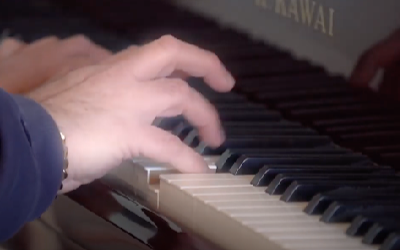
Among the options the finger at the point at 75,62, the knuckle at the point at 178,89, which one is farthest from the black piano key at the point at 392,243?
the finger at the point at 75,62

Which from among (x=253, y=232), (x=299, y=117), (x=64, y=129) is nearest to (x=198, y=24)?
(x=299, y=117)

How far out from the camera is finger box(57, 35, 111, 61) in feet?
4.00

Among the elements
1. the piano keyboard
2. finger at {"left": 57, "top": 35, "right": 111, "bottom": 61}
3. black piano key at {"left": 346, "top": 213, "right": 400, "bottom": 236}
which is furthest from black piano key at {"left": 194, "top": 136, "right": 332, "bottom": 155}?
finger at {"left": 57, "top": 35, "right": 111, "bottom": 61}

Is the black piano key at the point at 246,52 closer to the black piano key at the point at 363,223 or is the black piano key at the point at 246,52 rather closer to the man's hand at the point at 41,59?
the man's hand at the point at 41,59

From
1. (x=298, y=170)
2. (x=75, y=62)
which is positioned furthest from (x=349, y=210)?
(x=75, y=62)

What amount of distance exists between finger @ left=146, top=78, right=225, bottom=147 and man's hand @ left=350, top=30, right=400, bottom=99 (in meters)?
0.21

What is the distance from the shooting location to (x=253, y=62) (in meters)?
1.10

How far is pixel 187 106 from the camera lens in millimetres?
957

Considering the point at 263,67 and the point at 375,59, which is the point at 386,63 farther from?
the point at 263,67

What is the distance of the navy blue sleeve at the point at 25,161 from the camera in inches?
30.5

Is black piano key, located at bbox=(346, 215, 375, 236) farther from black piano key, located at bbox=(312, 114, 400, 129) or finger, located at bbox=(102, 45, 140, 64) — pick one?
finger, located at bbox=(102, 45, 140, 64)

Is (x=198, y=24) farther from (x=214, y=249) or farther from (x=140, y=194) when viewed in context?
(x=214, y=249)

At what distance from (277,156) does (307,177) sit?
0.24ft

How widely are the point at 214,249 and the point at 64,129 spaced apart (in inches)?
9.2
